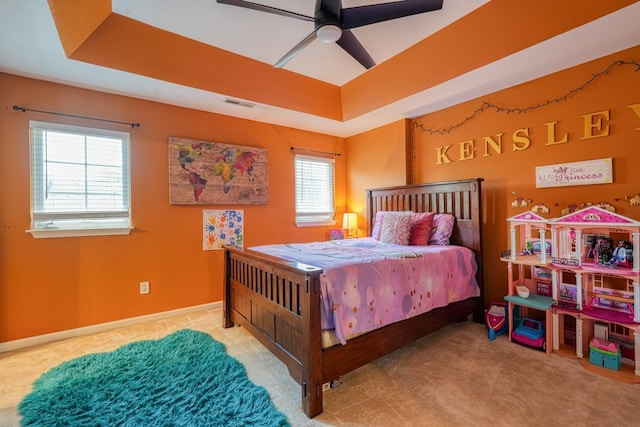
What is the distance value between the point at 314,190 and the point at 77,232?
2.91m

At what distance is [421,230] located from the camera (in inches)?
120

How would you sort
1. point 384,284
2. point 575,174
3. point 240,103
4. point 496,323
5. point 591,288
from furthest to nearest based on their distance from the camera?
point 240,103 < point 496,323 < point 575,174 < point 591,288 < point 384,284

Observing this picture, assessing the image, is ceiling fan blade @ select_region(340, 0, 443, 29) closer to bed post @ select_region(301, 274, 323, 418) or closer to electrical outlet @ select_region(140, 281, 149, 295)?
bed post @ select_region(301, 274, 323, 418)

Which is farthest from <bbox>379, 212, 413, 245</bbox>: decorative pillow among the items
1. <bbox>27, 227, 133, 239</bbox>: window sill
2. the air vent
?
<bbox>27, 227, 133, 239</bbox>: window sill

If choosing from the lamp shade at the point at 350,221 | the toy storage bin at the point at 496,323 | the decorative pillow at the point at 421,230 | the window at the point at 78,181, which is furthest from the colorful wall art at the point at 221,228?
the toy storage bin at the point at 496,323

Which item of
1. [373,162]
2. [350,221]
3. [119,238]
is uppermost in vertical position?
[373,162]

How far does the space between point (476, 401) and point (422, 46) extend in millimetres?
3006

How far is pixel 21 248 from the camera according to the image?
254cm

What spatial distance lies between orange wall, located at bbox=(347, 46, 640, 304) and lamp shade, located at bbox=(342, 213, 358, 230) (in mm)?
875

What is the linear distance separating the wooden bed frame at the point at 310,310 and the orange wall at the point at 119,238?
834 mm

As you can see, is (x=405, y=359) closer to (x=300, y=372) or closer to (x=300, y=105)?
(x=300, y=372)

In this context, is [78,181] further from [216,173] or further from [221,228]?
[221,228]

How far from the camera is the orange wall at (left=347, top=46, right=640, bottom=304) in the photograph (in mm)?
2258

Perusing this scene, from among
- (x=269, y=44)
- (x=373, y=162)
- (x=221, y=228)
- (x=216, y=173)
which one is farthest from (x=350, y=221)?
(x=269, y=44)
